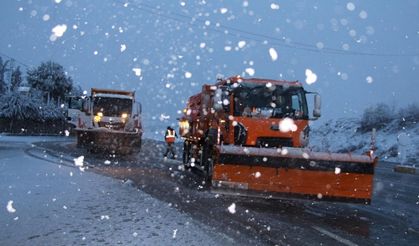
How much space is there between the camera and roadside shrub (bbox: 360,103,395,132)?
4359 cm

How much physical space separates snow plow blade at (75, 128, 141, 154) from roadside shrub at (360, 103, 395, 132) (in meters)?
27.0

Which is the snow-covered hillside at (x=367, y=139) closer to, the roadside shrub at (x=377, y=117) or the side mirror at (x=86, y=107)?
the roadside shrub at (x=377, y=117)

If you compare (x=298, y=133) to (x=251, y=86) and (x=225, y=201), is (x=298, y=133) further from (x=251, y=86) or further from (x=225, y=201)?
(x=225, y=201)

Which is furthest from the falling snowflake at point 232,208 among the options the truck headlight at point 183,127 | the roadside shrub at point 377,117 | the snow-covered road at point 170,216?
the roadside shrub at point 377,117

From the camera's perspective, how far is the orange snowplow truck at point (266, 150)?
9391mm

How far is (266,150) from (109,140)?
1377cm

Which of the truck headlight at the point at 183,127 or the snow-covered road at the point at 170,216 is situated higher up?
the truck headlight at the point at 183,127

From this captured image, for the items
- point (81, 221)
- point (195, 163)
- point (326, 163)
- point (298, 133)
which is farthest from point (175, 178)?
point (81, 221)

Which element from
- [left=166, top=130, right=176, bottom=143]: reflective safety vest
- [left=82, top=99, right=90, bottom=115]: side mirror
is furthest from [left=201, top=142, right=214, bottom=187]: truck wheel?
[left=82, top=99, right=90, bottom=115]: side mirror

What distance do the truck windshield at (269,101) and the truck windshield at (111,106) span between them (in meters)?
12.4

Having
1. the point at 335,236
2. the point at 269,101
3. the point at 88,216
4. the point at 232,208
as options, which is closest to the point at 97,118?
the point at 269,101

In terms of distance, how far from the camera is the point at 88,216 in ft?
23.7

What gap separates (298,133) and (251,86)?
1.58 meters

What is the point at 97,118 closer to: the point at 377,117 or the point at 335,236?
the point at 335,236
